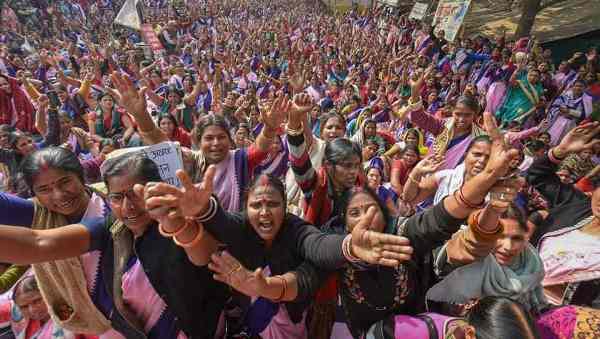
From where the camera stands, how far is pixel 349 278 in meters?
1.46

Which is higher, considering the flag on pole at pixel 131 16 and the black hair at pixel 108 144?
the flag on pole at pixel 131 16

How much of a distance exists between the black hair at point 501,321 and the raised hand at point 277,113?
139 cm

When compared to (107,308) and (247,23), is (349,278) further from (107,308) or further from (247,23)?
(247,23)

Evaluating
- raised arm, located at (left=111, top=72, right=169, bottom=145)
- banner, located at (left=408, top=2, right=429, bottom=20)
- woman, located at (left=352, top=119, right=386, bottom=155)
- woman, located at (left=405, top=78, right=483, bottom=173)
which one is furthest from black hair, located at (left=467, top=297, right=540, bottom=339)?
banner, located at (left=408, top=2, right=429, bottom=20)

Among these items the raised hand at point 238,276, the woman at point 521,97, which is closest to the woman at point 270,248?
the raised hand at point 238,276

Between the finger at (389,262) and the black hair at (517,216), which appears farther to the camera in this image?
the black hair at (517,216)

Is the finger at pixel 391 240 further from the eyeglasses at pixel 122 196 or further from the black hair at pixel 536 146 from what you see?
the black hair at pixel 536 146

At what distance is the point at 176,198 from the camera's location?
1223 mm

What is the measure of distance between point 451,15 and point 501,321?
9.11 metres

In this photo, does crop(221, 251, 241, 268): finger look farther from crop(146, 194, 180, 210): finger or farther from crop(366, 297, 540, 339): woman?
crop(366, 297, 540, 339): woman

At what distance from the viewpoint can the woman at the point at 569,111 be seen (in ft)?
15.7

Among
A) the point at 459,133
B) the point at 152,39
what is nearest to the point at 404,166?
the point at 459,133

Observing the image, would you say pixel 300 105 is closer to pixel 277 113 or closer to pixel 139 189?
pixel 277 113

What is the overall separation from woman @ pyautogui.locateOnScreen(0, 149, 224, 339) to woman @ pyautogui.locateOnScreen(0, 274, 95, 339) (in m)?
0.26
